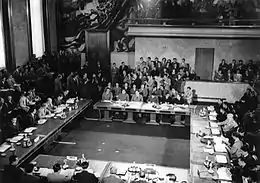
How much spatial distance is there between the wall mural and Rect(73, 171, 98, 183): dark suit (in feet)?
43.0

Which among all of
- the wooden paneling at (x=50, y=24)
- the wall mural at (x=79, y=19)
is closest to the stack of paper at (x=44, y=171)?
the wooden paneling at (x=50, y=24)

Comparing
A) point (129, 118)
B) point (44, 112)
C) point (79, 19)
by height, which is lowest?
point (129, 118)

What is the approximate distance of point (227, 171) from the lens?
8297 millimetres

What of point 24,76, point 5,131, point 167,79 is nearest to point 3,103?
point 5,131

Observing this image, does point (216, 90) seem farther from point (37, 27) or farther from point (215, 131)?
point (37, 27)

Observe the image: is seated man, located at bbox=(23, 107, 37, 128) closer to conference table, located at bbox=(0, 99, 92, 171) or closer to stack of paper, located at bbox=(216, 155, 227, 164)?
conference table, located at bbox=(0, 99, 92, 171)

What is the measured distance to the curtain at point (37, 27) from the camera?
1886cm

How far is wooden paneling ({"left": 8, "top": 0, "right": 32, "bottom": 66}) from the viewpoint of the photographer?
16511 mm

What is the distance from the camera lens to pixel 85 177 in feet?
25.9

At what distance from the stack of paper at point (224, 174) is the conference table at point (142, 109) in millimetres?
5126

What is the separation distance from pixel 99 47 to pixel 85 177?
1289cm

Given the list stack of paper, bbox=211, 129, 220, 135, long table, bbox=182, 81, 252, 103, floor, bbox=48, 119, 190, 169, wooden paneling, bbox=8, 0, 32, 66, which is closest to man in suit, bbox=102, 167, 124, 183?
floor, bbox=48, 119, 190, 169

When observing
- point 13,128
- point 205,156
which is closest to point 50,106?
point 13,128

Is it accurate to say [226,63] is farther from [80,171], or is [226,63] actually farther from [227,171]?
[80,171]
